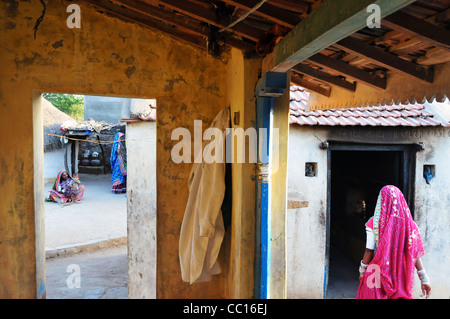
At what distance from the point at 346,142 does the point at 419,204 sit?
65.2 inches

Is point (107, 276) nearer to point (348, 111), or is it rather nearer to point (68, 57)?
point (68, 57)

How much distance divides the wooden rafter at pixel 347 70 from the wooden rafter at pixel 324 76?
18cm

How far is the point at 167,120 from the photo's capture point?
321 centimetres

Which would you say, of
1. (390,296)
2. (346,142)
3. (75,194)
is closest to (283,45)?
(390,296)

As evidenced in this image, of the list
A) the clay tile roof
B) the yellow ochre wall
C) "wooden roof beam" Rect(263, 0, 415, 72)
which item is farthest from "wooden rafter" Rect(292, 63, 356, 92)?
the clay tile roof

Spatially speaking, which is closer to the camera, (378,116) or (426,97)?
(426,97)

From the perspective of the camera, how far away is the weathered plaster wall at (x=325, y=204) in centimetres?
555

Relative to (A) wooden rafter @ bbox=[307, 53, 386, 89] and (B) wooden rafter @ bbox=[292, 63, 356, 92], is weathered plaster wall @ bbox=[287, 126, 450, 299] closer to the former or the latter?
(B) wooden rafter @ bbox=[292, 63, 356, 92]

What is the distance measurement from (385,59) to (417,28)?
547 millimetres

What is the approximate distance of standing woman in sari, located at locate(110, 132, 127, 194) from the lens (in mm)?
14305

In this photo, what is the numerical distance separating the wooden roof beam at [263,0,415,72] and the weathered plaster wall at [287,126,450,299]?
141 inches
